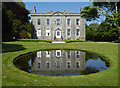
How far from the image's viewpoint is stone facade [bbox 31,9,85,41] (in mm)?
27641

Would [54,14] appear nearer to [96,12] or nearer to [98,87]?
[96,12]

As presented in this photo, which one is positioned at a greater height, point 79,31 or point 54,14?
point 54,14

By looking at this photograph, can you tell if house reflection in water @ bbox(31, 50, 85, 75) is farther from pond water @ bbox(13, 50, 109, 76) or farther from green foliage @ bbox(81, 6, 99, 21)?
green foliage @ bbox(81, 6, 99, 21)

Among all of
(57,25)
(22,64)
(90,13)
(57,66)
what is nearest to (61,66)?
(57,66)

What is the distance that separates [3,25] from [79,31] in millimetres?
21431

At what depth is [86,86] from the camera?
Result: 321 centimetres

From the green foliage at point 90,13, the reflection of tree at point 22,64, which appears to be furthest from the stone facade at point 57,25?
the reflection of tree at point 22,64

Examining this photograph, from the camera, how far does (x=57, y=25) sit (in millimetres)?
27812

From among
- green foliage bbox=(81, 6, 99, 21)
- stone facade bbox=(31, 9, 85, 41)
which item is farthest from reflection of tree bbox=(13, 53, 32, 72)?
stone facade bbox=(31, 9, 85, 41)

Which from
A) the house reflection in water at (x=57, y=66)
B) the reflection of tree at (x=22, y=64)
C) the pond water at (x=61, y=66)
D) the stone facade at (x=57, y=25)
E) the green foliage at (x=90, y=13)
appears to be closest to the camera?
the pond water at (x=61, y=66)

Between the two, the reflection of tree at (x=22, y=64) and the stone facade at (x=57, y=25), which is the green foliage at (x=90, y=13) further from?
the reflection of tree at (x=22, y=64)

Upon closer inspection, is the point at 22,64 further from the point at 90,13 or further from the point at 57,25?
the point at 57,25

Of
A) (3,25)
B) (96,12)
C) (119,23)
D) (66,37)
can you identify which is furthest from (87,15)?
(3,25)

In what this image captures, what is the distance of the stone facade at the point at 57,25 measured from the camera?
27.6 meters
